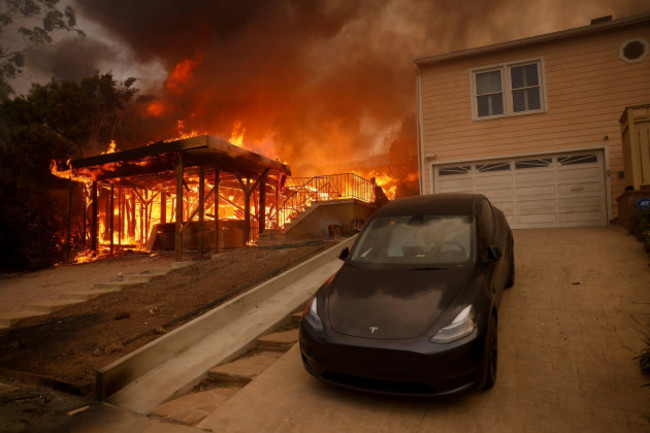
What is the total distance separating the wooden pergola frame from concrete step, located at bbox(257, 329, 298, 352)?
682 cm

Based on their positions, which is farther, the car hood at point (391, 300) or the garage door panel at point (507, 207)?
the garage door panel at point (507, 207)

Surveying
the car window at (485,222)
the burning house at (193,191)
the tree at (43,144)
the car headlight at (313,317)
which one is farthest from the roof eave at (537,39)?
the tree at (43,144)

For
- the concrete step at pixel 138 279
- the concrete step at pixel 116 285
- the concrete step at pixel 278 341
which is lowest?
the concrete step at pixel 278 341

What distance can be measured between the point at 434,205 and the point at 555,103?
10.2 meters

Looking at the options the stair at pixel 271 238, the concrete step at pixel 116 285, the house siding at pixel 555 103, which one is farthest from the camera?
the stair at pixel 271 238

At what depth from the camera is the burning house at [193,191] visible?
37.4 feet

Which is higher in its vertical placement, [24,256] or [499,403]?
[24,256]

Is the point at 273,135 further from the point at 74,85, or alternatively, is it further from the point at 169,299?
the point at 169,299

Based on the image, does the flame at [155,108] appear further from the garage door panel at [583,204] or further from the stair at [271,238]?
the garage door panel at [583,204]

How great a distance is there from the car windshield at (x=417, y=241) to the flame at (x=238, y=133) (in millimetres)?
27614

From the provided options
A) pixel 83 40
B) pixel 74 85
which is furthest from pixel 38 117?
pixel 83 40

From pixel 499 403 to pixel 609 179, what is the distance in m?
11.2

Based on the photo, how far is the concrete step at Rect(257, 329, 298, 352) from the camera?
466cm

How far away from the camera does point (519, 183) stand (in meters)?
12.3
